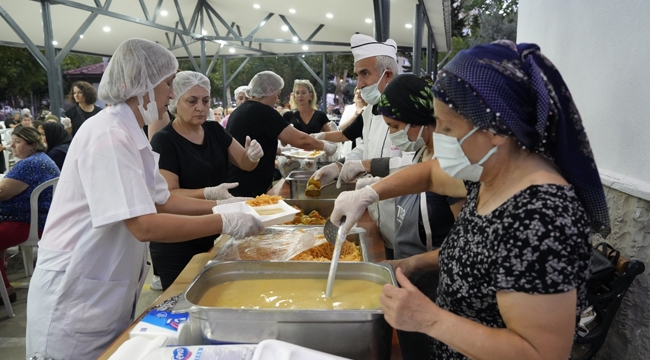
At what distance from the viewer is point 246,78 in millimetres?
19547

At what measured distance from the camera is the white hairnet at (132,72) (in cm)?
164

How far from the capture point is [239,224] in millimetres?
1751

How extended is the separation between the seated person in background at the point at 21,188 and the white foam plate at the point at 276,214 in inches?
104

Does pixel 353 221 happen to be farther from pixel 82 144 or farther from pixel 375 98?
pixel 375 98

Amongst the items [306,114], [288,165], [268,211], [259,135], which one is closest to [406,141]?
[268,211]

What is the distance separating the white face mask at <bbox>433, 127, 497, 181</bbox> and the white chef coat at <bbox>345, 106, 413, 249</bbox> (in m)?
1.04

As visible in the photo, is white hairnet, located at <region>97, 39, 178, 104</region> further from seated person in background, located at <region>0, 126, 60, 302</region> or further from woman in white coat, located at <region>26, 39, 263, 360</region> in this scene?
seated person in background, located at <region>0, 126, 60, 302</region>

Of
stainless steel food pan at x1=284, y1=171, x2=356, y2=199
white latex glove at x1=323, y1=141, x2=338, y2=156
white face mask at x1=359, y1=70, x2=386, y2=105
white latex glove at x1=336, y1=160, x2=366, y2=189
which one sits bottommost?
stainless steel food pan at x1=284, y1=171, x2=356, y2=199

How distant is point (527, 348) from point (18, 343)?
3482 millimetres

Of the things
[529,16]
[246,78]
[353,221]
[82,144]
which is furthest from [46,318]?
[246,78]

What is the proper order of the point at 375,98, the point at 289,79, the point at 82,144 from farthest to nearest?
the point at 289,79
the point at 375,98
the point at 82,144

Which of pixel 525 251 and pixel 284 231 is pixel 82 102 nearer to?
pixel 284 231

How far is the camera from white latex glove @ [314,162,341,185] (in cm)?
279

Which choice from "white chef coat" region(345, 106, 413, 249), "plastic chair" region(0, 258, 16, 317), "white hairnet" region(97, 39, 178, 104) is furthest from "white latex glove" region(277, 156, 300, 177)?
"white hairnet" region(97, 39, 178, 104)
